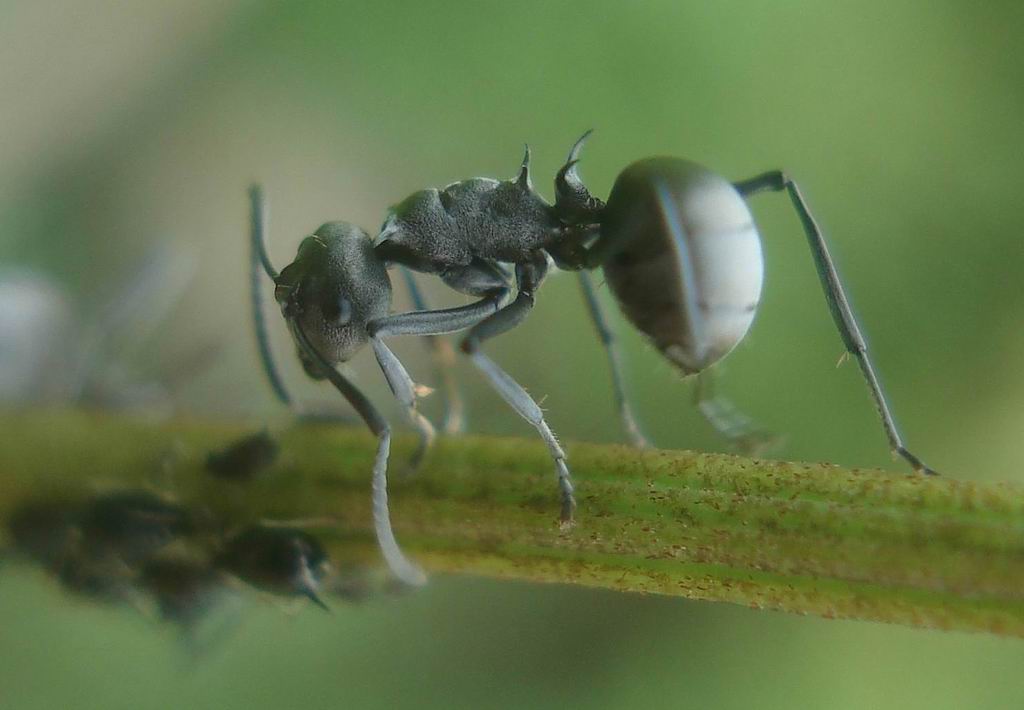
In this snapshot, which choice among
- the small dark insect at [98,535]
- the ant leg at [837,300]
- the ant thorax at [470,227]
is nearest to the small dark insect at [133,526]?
the small dark insect at [98,535]

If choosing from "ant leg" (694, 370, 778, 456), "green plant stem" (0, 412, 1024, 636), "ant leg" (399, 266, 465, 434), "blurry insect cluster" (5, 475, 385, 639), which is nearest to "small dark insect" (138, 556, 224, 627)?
"blurry insect cluster" (5, 475, 385, 639)

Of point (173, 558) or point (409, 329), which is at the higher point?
point (409, 329)

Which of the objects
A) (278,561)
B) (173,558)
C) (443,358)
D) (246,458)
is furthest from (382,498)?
(443,358)

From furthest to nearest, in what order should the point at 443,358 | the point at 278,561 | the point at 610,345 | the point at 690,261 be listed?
1. the point at 443,358
2. the point at 610,345
3. the point at 690,261
4. the point at 278,561

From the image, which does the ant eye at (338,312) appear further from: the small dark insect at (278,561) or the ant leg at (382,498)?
the small dark insect at (278,561)

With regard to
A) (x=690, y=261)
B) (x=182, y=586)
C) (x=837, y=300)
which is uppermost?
(x=690, y=261)

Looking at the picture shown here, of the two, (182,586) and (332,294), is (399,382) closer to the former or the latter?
(332,294)
